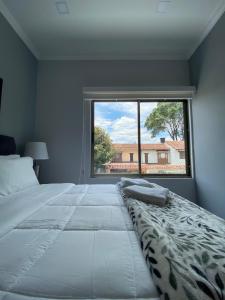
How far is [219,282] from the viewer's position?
479 millimetres

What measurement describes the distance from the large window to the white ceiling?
81 centimetres

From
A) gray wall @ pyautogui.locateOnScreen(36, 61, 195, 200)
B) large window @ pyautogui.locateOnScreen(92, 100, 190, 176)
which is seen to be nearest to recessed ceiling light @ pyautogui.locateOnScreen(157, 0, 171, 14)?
gray wall @ pyautogui.locateOnScreen(36, 61, 195, 200)

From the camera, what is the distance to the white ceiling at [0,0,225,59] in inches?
88.1

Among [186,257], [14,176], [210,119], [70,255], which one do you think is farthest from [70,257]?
[210,119]

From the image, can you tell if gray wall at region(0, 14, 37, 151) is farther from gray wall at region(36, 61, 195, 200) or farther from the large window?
the large window

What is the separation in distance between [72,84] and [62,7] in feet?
3.78

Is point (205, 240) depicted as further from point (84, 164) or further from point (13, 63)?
point (13, 63)

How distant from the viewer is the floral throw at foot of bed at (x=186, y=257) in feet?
1.51

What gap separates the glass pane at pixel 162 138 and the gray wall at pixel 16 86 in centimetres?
184

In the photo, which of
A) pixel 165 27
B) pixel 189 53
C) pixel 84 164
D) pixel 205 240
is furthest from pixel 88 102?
pixel 205 240

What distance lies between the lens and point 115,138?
332cm

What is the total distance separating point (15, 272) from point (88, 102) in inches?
117

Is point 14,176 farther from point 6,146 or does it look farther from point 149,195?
point 149,195

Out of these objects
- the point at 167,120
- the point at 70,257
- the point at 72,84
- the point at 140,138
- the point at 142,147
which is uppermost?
the point at 72,84
